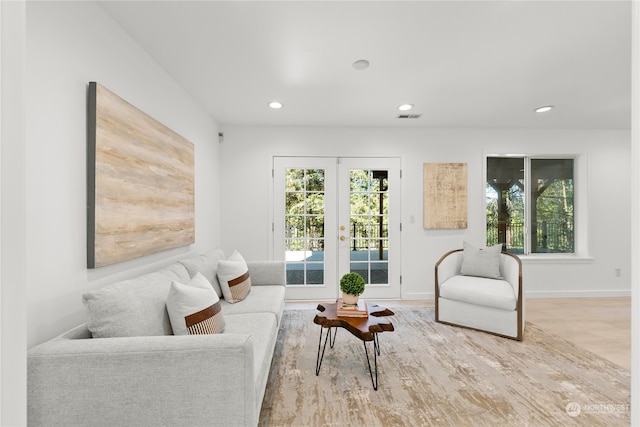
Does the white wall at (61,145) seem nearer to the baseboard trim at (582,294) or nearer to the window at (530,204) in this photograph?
the window at (530,204)

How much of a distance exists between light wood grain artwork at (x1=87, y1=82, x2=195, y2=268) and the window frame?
3.98 metres

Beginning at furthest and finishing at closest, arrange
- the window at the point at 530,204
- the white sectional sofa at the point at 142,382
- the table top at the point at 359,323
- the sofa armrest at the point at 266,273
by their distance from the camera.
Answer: the window at the point at 530,204
the sofa armrest at the point at 266,273
the table top at the point at 359,323
the white sectional sofa at the point at 142,382

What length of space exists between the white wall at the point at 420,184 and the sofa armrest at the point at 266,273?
0.87 meters

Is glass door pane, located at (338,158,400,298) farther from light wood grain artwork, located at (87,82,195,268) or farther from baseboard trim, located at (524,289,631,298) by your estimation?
light wood grain artwork, located at (87,82,195,268)

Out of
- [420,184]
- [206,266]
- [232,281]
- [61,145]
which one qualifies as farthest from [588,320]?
[61,145]

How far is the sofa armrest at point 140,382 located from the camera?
1.25 meters

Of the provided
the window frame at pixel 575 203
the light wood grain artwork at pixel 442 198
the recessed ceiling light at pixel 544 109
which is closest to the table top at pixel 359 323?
the light wood grain artwork at pixel 442 198

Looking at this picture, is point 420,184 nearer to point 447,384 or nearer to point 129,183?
point 447,384

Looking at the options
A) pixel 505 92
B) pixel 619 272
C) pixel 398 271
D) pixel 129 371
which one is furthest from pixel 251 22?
pixel 619 272

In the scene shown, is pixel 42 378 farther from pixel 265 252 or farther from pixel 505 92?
pixel 505 92

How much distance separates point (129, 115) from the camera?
2004mm

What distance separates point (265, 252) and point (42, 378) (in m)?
3.06

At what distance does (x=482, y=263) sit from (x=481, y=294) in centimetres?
47

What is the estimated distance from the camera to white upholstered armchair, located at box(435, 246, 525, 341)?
3039mm
